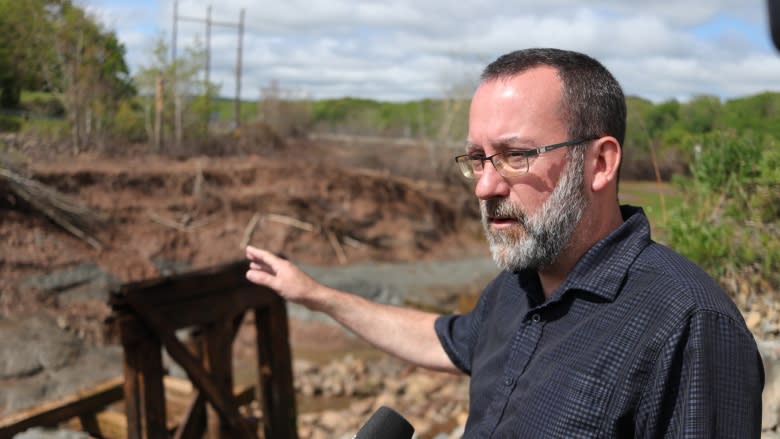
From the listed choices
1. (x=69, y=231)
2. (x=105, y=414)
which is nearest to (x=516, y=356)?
(x=105, y=414)

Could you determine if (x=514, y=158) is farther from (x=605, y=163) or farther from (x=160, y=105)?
(x=160, y=105)

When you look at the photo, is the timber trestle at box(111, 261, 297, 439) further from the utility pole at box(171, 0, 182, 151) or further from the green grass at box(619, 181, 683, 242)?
the utility pole at box(171, 0, 182, 151)

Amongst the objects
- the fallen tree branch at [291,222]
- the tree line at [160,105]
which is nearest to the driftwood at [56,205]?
the tree line at [160,105]

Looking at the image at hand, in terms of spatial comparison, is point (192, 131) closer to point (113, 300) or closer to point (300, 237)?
point (300, 237)

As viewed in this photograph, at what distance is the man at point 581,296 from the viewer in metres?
1.64

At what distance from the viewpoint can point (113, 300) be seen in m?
4.69

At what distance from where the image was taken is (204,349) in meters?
5.71

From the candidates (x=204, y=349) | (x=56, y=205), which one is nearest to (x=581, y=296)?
(x=204, y=349)

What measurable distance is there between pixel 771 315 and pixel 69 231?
14.5 meters

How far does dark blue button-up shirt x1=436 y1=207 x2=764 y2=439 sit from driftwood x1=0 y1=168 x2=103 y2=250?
15.0m

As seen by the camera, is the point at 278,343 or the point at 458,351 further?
the point at 278,343

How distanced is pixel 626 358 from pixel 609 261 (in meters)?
0.30

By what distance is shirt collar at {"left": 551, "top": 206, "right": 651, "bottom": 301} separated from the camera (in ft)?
6.23

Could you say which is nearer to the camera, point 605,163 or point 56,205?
point 605,163
